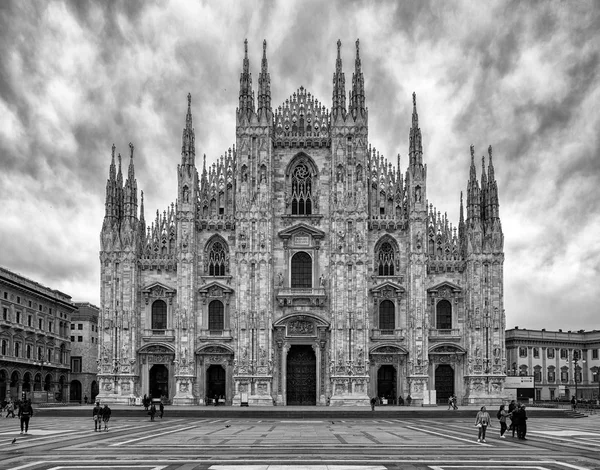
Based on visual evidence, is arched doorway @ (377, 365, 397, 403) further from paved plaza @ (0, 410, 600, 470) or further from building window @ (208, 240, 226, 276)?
paved plaza @ (0, 410, 600, 470)

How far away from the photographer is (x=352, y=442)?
30281 mm

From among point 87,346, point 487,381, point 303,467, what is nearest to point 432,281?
point 487,381

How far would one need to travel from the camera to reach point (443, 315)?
218 ft

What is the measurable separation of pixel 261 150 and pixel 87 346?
5171cm

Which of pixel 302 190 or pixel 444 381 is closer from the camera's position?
pixel 444 381

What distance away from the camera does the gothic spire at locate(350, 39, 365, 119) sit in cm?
6789

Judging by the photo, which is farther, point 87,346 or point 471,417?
point 87,346

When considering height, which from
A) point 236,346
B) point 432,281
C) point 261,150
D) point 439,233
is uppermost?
point 261,150

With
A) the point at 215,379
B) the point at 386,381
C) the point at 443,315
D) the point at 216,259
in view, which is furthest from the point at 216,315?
the point at 443,315

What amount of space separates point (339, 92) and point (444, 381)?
25747 mm

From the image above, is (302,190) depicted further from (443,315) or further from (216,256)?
(443,315)

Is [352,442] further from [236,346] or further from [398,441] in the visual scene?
[236,346]

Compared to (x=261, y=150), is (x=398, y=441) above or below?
below

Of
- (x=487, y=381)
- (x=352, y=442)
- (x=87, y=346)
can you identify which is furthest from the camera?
(x=87, y=346)
